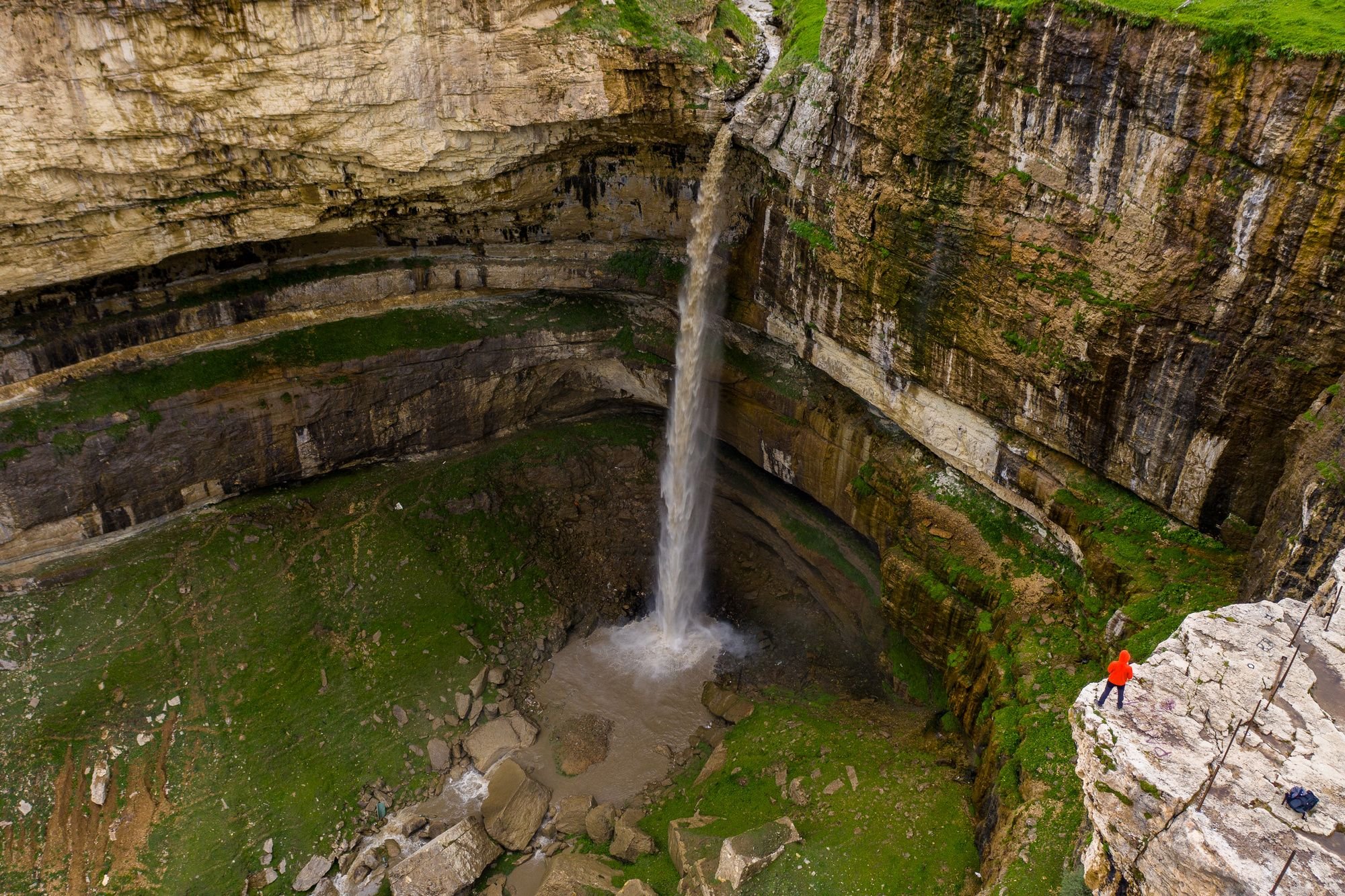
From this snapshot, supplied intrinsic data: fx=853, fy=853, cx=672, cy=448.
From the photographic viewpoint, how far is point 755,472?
83.4 feet

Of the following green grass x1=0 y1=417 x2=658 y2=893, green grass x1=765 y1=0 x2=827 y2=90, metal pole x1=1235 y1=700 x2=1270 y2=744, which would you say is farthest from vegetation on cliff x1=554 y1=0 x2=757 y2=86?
metal pole x1=1235 y1=700 x2=1270 y2=744

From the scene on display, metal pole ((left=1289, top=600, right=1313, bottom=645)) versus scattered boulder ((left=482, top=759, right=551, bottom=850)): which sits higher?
metal pole ((left=1289, top=600, right=1313, bottom=645))

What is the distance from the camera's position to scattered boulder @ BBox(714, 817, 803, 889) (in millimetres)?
15078

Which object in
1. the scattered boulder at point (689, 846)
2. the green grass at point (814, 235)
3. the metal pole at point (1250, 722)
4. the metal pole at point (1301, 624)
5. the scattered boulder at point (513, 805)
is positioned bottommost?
the scattered boulder at point (513, 805)

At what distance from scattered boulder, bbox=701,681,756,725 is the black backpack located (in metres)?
13.9

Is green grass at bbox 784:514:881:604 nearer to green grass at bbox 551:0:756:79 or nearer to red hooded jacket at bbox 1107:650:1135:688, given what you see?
green grass at bbox 551:0:756:79

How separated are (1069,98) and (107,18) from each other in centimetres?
1664

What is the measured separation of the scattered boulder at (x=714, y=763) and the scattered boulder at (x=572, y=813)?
2503 millimetres

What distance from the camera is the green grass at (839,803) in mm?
14812

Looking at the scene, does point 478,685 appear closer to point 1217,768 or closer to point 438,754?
point 438,754

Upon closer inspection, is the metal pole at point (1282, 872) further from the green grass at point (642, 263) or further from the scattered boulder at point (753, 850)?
the green grass at point (642, 263)

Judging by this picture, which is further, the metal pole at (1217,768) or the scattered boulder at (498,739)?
the scattered boulder at (498,739)

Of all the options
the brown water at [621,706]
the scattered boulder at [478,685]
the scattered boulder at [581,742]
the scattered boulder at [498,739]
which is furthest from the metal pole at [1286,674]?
the scattered boulder at [478,685]

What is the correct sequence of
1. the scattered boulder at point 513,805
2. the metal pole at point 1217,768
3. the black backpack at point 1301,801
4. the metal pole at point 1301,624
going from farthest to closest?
1. the scattered boulder at point 513,805
2. the metal pole at point 1301,624
3. the metal pole at point 1217,768
4. the black backpack at point 1301,801
